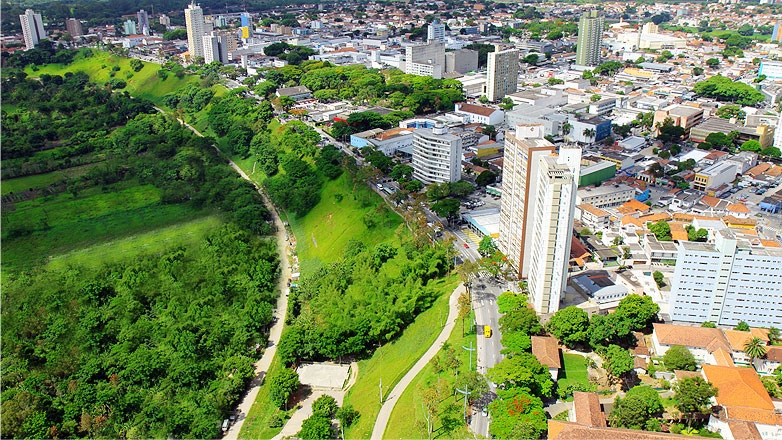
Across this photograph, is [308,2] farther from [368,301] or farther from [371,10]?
[368,301]

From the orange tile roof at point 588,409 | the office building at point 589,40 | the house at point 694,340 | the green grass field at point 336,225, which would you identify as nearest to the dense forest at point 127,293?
the green grass field at point 336,225

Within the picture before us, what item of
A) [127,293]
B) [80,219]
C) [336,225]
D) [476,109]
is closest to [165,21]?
[476,109]

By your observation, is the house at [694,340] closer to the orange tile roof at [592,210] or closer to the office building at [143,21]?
the orange tile roof at [592,210]

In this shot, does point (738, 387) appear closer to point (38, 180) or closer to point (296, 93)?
point (38, 180)

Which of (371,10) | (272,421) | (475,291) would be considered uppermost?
(371,10)

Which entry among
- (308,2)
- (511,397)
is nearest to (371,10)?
(308,2)

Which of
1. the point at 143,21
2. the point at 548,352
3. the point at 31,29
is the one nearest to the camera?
the point at 548,352

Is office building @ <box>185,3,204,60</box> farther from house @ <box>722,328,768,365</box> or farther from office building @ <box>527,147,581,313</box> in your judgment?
house @ <box>722,328,768,365</box>
